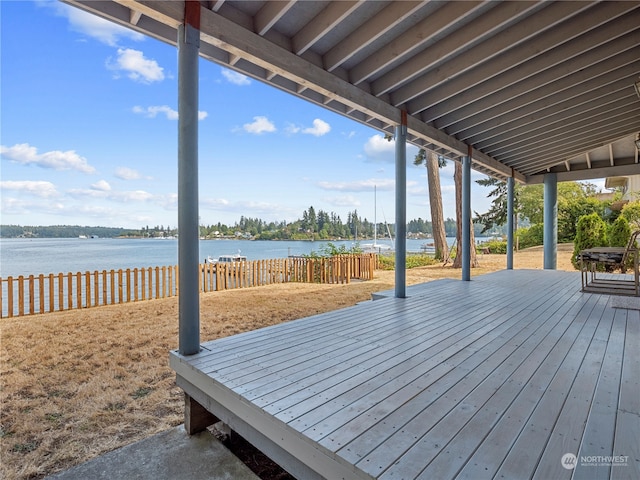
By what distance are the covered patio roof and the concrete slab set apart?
9.34 feet

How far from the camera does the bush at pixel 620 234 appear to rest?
8.73m

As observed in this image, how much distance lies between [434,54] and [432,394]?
3250 millimetres

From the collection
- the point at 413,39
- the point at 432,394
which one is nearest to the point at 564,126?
the point at 413,39

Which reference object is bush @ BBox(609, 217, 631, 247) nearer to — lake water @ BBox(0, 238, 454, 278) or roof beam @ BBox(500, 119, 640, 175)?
roof beam @ BBox(500, 119, 640, 175)

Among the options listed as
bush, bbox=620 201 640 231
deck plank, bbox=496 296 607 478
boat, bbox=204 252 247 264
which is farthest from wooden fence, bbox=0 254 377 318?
bush, bbox=620 201 640 231

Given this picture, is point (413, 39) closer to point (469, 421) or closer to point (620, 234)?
point (469, 421)

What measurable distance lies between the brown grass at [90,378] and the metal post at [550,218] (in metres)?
6.26

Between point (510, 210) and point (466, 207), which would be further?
point (510, 210)

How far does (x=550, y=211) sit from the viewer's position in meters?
8.64

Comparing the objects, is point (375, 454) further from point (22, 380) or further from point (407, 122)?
point (407, 122)

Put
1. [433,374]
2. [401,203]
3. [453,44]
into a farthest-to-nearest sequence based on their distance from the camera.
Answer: [401,203]
[453,44]
[433,374]

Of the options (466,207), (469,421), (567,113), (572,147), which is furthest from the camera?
(572,147)

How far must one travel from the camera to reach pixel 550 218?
8.62 metres

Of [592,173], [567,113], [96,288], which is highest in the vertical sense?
[567,113]
